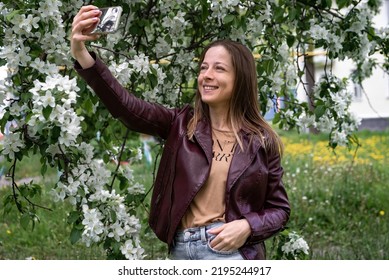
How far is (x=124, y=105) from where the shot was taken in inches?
85.1

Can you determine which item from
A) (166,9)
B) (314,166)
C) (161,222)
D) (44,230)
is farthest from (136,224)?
(314,166)

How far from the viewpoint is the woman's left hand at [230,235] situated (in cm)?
203

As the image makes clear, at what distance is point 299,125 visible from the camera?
367 centimetres

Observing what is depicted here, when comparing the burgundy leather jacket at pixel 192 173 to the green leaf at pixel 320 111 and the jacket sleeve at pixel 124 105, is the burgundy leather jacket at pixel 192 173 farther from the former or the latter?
the green leaf at pixel 320 111

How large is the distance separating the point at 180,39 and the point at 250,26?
0.43 meters

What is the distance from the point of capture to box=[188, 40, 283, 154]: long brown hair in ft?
7.23

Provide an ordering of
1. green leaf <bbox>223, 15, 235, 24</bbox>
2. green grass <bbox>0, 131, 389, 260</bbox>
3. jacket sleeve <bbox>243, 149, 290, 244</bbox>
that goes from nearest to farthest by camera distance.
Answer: jacket sleeve <bbox>243, 149, 290, 244</bbox>
green leaf <bbox>223, 15, 235, 24</bbox>
green grass <bbox>0, 131, 389, 260</bbox>

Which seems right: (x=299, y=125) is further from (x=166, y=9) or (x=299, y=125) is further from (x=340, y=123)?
A: (x=166, y=9)

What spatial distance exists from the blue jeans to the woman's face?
0.40m

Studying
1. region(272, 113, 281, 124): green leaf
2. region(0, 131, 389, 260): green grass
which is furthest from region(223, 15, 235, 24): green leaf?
region(0, 131, 389, 260): green grass

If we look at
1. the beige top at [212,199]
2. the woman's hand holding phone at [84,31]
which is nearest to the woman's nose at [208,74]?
the beige top at [212,199]

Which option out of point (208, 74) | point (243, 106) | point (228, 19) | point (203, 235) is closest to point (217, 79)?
point (208, 74)

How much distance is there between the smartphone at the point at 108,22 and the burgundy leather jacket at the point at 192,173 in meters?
0.10

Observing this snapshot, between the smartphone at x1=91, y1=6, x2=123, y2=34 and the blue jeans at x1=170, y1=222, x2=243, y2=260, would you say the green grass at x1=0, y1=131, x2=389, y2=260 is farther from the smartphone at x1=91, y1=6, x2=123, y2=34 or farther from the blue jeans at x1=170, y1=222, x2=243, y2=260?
the smartphone at x1=91, y1=6, x2=123, y2=34
